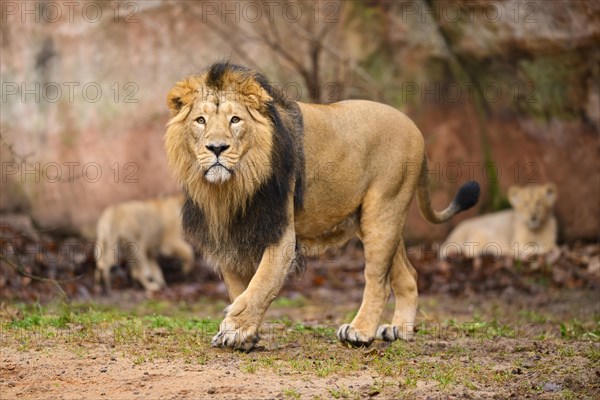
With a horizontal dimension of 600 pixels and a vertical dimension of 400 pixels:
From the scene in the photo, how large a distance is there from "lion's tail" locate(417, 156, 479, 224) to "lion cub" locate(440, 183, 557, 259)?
4384 millimetres

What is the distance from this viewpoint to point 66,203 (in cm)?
1384

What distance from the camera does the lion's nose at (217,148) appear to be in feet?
17.5

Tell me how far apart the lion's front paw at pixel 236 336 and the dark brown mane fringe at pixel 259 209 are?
47 cm

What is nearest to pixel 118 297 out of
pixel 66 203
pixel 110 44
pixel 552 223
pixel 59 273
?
pixel 59 273

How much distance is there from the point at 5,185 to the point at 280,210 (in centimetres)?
912

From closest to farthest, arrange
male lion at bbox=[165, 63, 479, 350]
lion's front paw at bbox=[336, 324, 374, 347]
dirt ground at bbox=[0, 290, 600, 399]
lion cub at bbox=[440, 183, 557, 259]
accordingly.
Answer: dirt ground at bbox=[0, 290, 600, 399] → male lion at bbox=[165, 63, 479, 350] → lion's front paw at bbox=[336, 324, 374, 347] → lion cub at bbox=[440, 183, 557, 259]

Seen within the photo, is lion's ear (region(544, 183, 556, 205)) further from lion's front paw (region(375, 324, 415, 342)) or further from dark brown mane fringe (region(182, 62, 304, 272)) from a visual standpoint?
dark brown mane fringe (region(182, 62, 304, 272))

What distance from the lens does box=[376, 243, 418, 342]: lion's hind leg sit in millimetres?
6527

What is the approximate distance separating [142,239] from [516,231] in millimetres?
4530

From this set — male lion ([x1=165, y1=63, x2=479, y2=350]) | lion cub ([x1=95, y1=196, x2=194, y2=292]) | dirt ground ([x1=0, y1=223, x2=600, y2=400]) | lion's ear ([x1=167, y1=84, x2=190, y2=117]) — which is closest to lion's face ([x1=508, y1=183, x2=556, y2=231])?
dirt ground ([x1=0, y1=223, x2=600, y2=400])

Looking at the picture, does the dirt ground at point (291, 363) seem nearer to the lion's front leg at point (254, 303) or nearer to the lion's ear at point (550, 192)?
the lion's front leg at point (254, 303)

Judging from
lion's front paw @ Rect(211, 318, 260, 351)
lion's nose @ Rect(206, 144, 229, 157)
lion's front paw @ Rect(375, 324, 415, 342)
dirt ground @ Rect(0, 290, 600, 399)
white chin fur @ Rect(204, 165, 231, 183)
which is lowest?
lion's front paw @ Rect(375, 324, 415, 342)

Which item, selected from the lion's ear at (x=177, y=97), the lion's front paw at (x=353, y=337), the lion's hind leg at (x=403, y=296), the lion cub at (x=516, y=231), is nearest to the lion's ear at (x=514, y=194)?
the lion cub at (x=516, y=231)

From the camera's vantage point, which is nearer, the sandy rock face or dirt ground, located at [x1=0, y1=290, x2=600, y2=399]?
dirt ground, located at [x1=0, y1=290, x2=600, y2=399]
